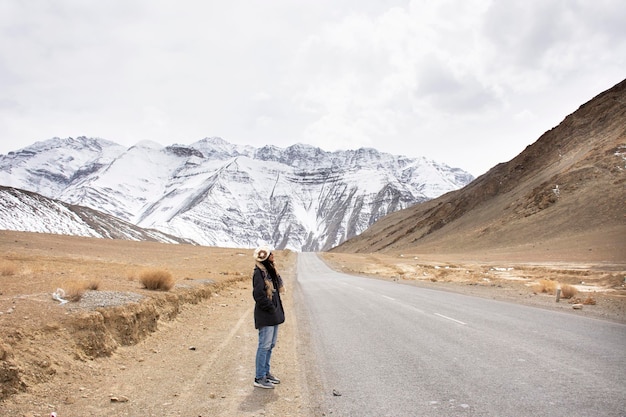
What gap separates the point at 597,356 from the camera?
27.2ft

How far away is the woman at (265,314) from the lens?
7.29 metres

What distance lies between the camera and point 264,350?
7.32 meters

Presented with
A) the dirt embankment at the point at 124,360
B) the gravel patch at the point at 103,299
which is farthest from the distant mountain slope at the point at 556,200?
the gravel patch at the point at 103,299

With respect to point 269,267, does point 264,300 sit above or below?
below

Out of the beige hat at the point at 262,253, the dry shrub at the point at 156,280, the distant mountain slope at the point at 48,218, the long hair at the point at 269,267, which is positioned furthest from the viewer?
the distant mountain slope at the point at 48,218

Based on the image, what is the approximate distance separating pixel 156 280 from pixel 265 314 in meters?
8.80

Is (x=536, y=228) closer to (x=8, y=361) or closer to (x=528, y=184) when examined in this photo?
(x=528, y=184)

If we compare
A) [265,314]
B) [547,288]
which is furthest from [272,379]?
[547,288]

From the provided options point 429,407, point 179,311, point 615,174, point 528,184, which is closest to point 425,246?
point 528,184

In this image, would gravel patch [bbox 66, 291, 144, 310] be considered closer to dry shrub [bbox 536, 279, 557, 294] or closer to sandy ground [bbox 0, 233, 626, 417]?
sandy ground [bbox 0, 233, 626, 417]

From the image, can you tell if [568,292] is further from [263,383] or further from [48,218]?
[48,218]

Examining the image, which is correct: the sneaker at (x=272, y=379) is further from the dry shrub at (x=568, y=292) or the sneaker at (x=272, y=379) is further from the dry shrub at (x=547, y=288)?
the dry shrub at (x=547, y=288)

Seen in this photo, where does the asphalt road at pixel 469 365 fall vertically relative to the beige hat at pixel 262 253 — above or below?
below

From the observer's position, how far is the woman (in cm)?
729
